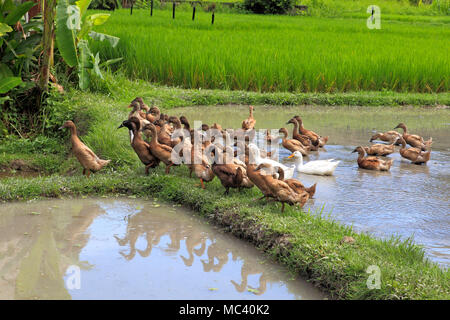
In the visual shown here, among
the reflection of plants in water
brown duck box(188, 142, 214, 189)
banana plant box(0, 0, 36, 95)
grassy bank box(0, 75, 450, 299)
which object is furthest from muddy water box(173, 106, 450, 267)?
banana plant box(0, 0, 36, 95)

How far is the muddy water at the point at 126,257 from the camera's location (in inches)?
183

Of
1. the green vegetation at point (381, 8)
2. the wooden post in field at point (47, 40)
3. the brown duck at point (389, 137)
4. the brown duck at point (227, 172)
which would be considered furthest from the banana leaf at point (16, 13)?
the green vegetation at point (381, 8)

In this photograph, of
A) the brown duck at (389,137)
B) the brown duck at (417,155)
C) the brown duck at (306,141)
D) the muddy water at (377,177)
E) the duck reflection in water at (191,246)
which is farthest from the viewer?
the brown duck at (389,137)

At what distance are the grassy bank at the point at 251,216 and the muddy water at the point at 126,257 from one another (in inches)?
6.1

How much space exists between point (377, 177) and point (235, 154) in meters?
1.88

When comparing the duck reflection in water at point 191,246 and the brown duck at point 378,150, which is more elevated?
the brown duck at point 378,150

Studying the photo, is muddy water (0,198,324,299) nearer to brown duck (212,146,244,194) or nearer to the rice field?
brown duck (212,146,244,194)

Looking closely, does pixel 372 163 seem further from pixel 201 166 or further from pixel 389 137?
pixel 201 166

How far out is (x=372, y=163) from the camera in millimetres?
8414

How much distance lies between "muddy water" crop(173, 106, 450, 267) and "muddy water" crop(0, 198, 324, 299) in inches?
55.0

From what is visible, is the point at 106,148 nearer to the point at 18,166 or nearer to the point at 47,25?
the point at 18,166

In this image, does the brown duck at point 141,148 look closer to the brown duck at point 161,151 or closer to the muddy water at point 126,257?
the brown duck at point 161,151
